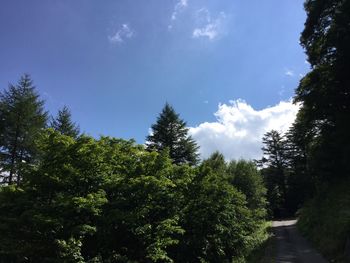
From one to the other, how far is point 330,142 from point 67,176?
62.7ft

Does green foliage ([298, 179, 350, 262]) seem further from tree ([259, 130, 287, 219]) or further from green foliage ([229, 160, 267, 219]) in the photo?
tree ([259, 130, 287, 219])

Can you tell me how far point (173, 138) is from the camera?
38.8m

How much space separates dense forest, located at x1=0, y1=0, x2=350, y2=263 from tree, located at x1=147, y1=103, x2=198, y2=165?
43.6 feet

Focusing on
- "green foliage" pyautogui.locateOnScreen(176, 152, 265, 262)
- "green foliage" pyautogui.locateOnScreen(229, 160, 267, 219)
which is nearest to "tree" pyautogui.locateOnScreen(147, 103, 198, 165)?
"green foliage" pyautogui.locateOnScreen(229, 160, 267, 219)

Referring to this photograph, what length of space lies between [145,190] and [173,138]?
93.1 ft

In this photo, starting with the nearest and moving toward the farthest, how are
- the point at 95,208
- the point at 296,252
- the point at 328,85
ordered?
the point at 95,208 < the point at 296,252 < the point at 328,85

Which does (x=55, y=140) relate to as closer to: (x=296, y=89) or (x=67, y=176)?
(x=67, y=176)

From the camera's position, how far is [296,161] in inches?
2426

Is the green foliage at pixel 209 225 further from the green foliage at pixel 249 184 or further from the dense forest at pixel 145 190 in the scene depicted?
the green foliage at pixel 249 184

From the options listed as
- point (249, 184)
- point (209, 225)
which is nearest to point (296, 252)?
point (209, 225)

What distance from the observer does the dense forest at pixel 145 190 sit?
8.86 metres

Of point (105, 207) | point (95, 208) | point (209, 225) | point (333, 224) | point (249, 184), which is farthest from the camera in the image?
point (249, 184)

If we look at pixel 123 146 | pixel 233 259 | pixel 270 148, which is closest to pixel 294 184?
pixel 270 148

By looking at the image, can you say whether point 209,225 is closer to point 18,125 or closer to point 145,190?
point 145,190
